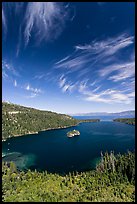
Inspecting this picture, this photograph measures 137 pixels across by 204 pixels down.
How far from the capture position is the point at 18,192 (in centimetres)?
3544

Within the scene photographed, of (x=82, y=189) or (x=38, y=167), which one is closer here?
(x=82, y=189)

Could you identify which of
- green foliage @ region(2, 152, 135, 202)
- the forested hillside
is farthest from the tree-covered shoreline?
green foliage @ region(2, 152, 135, 202)

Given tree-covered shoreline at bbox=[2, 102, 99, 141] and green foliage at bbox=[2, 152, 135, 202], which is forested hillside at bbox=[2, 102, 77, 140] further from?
green foliage at bbox=[2, 152, 135, 202]

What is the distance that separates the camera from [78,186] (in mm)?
39656

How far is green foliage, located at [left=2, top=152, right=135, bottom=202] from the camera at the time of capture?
32375 millimetres

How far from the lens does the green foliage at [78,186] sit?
3238 cm

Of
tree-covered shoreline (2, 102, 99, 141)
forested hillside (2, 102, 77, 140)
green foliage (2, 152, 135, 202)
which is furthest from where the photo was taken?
forested hillside (2, 102, 77, 140)

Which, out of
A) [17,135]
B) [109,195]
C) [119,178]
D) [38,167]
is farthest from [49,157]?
[17,135]

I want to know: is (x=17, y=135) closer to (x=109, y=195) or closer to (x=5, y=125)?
(x=5, y=125)

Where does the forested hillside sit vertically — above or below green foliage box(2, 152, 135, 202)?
above

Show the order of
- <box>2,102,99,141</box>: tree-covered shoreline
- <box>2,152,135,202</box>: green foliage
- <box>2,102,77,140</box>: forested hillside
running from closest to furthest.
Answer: <box>2,152,135,202</box>: green foliage → <box>2,102,99,141</box>: tree-covered shoreline → <box>2,102,77,140</box>: forested hillside

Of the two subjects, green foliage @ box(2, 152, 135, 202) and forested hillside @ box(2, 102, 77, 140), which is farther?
forested hillside @ box(2, 102, 77, 140)

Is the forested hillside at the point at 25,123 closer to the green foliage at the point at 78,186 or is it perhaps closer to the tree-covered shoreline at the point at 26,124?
the tree-covered shoreline at the point at 26,124

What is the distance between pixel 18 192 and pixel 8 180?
281 inches
